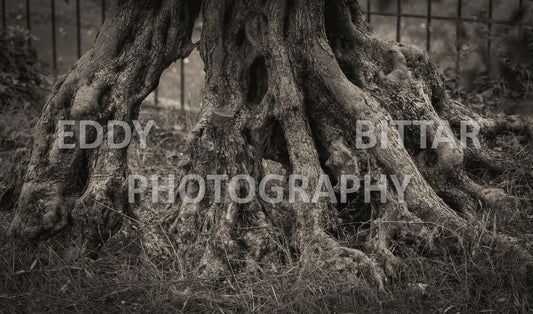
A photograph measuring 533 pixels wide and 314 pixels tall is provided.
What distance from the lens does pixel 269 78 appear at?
4.15 m

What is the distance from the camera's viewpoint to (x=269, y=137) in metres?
4.30

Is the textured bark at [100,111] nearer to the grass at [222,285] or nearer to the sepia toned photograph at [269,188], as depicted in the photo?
the sepia toned photograph at [269,188]

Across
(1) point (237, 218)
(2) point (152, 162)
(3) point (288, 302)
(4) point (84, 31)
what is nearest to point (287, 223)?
(1) point (237, 218)

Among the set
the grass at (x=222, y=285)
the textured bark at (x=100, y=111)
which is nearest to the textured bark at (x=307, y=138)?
the grass at (x=222, y=285)

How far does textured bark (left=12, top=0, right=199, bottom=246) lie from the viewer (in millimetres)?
4027

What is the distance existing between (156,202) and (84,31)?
671cm

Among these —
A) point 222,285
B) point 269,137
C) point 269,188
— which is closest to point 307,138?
point 269,137

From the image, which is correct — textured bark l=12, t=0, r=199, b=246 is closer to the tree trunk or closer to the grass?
the tree trunk

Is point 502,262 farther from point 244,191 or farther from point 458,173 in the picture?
point 244,191

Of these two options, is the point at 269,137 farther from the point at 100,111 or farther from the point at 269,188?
the point at 100,111

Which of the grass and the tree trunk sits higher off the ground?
the tree trunk

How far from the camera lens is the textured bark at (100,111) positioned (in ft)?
13.2

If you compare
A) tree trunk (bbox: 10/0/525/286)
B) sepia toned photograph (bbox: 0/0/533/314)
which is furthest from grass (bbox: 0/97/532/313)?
tree trunk (bbox: 10/0/525/286)

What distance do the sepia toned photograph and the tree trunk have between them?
1cm
